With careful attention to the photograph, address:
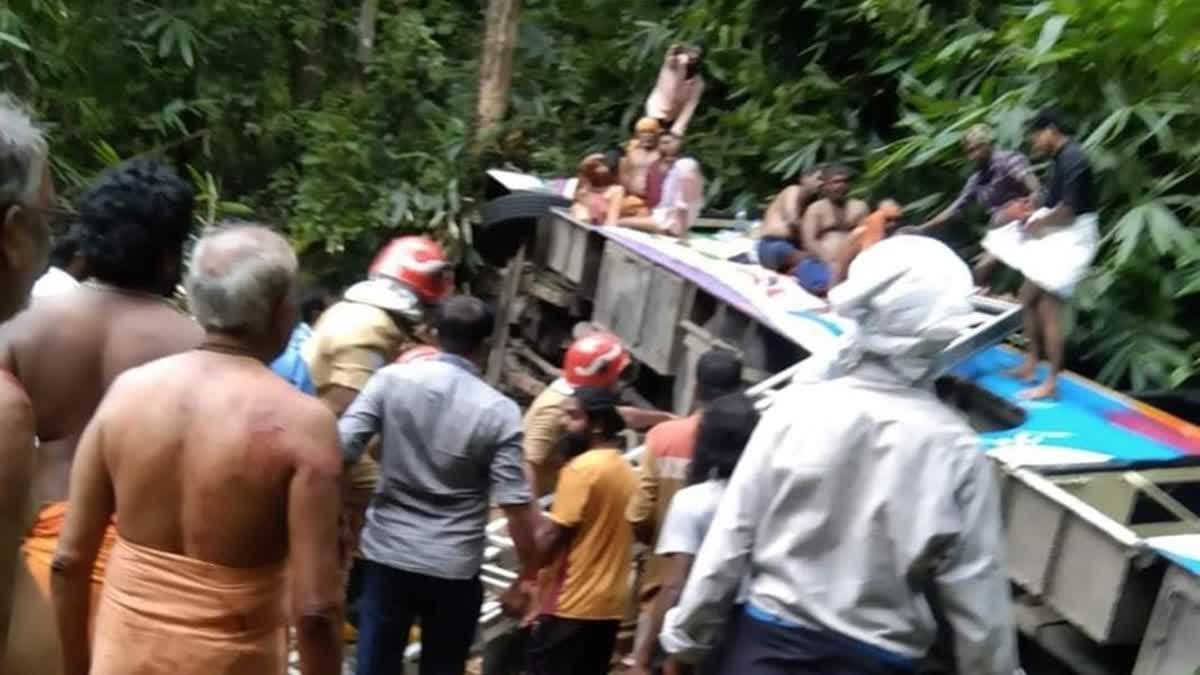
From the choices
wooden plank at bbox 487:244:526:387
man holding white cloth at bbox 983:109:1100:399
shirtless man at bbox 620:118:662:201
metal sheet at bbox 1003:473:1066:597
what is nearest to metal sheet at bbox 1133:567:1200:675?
metal sheet at bbox 1003:473:1066:597

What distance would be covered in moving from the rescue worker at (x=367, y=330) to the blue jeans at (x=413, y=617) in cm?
46

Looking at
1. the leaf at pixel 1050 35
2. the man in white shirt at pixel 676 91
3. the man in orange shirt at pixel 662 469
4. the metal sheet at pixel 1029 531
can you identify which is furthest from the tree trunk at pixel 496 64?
the metal sheet at pixel 1029 531

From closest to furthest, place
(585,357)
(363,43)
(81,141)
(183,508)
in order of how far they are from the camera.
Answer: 1. (183,508)
2. (585,357)
3. (81,141)
4. (363,43)

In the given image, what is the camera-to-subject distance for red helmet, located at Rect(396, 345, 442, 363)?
4.22 metres

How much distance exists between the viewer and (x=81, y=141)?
1277cm

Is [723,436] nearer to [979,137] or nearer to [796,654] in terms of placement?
[796,654]

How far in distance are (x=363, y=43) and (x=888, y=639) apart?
1181 centimetres

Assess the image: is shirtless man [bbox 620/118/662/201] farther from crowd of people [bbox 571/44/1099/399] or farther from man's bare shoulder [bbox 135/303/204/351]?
man's bare shoulder [bbox 135/303/204/351]

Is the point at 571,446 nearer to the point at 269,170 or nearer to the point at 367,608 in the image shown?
the point at 367,608

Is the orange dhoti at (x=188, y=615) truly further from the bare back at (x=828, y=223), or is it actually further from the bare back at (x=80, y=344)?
the bare back at (x=828, y=223)

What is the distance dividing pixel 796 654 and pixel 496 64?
948 centimetres

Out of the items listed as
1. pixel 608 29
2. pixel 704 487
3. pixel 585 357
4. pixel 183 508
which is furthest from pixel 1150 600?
pixel 608 29

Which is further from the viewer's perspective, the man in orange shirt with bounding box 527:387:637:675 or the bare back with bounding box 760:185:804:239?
the bare back with bounding box 760:185:804:239

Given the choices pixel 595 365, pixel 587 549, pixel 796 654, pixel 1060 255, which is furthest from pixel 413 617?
pixel 1060 255
